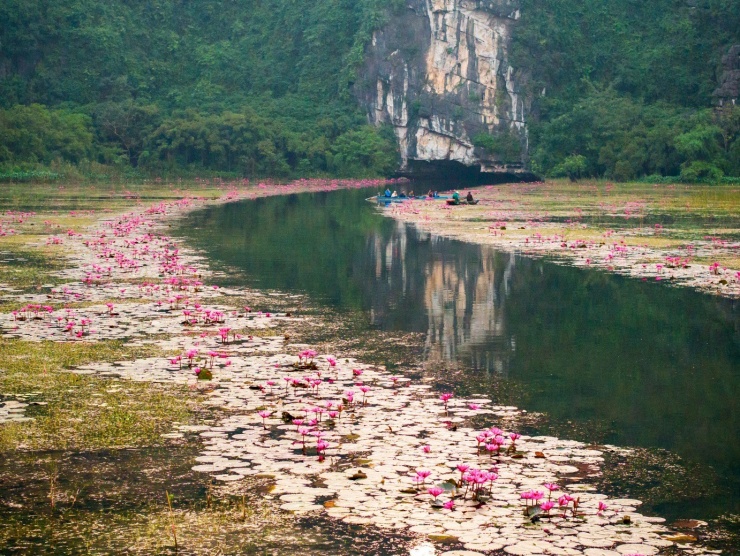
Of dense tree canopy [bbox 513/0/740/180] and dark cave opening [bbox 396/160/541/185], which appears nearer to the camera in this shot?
dense tree canopy [bbox 513/0/740/180]

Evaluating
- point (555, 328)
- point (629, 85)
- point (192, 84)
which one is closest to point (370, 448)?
point (555, 328)

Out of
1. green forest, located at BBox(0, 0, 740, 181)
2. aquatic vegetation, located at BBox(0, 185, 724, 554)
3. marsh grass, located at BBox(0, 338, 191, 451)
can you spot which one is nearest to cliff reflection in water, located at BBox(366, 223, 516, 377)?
aquatic vegetation, located at BBox(0, 185, 724, 554)

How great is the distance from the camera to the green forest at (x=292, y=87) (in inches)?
2653

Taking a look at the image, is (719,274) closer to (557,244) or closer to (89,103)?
(557,244)

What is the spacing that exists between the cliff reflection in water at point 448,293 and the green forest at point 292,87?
3957 centimetres

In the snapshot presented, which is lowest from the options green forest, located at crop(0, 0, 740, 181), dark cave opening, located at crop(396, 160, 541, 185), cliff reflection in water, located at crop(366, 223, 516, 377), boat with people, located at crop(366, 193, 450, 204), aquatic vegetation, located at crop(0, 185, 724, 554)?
aquatic vegetation, located at crop(0, 185, 724, 554)

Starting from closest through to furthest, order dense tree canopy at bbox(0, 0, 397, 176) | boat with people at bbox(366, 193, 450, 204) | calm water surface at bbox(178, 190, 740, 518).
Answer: calm water surface at bbox(178, 190, 740, 518)
boat with people at bbox(366, 193, 450, 204)
dense tree canopy at bbox(0, 0, 397, 176)

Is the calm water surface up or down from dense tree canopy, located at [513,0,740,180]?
down

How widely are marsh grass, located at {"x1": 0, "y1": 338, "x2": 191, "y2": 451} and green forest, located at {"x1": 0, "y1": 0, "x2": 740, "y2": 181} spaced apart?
5223 centimetres

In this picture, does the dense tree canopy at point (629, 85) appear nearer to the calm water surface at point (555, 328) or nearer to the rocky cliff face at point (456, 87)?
the rocky cliff face at point (456, 87)

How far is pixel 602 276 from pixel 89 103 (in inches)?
2670

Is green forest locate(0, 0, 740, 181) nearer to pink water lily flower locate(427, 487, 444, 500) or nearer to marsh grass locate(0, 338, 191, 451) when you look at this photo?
marsh grass locate(0, 338, 191, 451)

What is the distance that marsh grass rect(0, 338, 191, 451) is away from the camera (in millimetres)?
9305

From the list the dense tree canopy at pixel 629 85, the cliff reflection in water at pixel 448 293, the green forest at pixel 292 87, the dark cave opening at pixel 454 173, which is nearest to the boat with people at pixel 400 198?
the cliff reflection in water at pixel 448 293
